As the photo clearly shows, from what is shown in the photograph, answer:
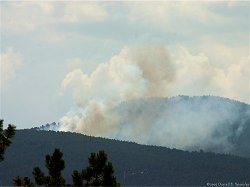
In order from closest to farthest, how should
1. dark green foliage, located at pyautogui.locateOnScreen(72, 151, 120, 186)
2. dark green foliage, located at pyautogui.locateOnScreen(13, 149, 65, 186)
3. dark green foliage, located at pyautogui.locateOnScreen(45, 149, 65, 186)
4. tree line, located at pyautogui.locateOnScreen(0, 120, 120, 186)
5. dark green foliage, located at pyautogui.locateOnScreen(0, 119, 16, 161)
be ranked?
dark green foliage, located at pyautogui.locateOnScreen(0, 119, 16, 161) < tree line, located at pyautogui.locateOnScreen(0, 120, 120, 186) < dark green foliage, located at pyautogui.locateOnScreen(72, 151, 120, 186) < dark green foliage, located at pyautogui.locateOnScreen(13, 149, 65, 186) < dark green foliage, located at pyautogui.locateOnScreen(45, 149, 65, 186)

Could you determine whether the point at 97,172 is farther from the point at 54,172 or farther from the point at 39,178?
the point at 39,178

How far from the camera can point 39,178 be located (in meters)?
101

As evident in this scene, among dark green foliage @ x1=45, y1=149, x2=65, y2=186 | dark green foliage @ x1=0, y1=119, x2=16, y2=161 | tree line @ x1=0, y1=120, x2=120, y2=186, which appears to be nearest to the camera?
dark green foliage @ x1=0, y1=119, x2=16, y2=161

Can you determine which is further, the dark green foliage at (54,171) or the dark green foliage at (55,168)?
the dark green foliage at (55,168)

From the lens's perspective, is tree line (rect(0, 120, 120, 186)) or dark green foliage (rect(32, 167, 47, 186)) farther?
dark green foliage (rect(32, 167, 47, 186))

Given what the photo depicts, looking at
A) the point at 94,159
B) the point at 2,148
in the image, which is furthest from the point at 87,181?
the point at 2,148

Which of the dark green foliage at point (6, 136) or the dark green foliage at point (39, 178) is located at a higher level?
the dark green foliage at point (6, 136)

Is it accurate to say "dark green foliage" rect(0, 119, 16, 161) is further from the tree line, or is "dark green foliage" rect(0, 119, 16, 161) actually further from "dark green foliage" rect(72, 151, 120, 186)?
"dark green foliage" rect(72, 151, 120, 186)

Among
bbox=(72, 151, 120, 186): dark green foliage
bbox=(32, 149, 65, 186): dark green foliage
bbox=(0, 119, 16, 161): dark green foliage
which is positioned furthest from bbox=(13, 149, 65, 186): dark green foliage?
bbox=(0, 119, 16, 161): dark green foliage

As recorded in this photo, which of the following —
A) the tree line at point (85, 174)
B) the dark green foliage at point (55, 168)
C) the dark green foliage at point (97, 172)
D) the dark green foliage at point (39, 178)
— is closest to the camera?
the tree line at point (85, 174)

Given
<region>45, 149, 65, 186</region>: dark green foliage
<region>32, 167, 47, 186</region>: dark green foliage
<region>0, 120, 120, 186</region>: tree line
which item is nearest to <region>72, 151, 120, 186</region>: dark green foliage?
<region>0, 120, 120, 186</region>: tree line

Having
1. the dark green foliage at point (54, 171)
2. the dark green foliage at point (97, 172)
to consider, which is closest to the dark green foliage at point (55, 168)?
the dark green foliage at point (54, 171)

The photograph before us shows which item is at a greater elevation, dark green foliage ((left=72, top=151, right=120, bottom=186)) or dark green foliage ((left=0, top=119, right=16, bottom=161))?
dark green foliage ((left=0, top=119, right=16, bottom=161))

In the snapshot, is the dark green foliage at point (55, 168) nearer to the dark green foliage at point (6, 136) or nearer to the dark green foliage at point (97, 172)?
the dark green foliage at point (97, 172)
